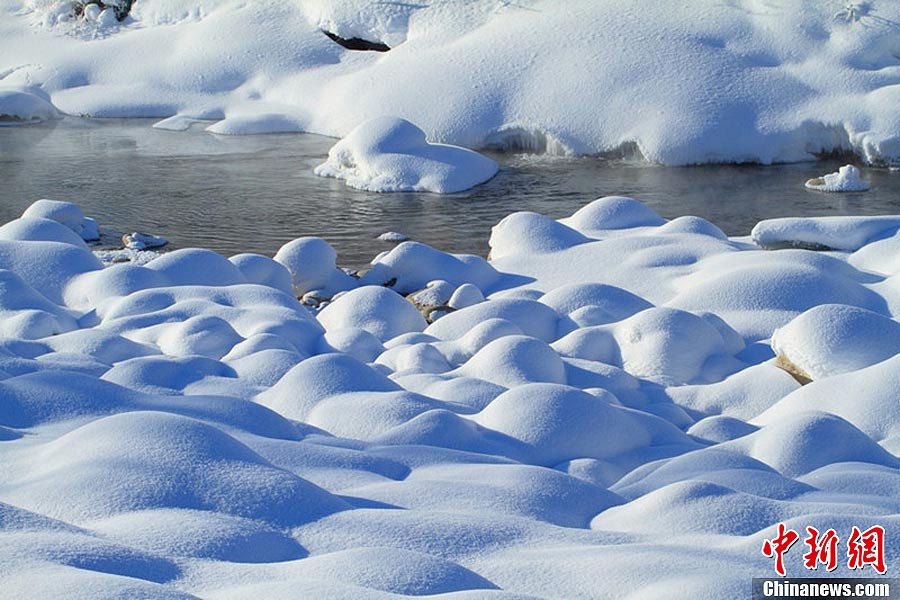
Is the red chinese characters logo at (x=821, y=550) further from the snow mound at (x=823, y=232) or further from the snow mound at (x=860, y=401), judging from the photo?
the snow mound at (x=823, y=232)

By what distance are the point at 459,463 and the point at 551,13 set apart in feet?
46.7

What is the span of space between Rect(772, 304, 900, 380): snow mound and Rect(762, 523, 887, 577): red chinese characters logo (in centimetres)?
309

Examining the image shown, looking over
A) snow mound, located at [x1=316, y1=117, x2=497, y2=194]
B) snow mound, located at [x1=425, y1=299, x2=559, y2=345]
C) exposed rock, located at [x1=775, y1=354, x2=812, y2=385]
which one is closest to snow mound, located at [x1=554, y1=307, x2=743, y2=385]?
snow mound, located at [x1=425, y1=299, x2=559, y2=345]

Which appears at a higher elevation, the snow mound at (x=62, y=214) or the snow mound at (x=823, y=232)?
the snow mound at (x=62, y=214)

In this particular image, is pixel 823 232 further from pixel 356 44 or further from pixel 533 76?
pixel 356 44

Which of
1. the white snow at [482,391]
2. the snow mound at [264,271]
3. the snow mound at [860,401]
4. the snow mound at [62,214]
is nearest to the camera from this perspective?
the white snow at [482,391]

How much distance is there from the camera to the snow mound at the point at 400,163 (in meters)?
13.6

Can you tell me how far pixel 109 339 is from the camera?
5.92m

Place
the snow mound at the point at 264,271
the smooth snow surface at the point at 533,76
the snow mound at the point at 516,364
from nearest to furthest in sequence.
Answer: the snow mound at the point at 516,364 < the snow mound at the point at 264,271 < the smooth snow surface at the point at 533,76

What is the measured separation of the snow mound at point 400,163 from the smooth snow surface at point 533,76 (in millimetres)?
137

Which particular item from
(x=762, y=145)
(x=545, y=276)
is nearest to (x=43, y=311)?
(x=545, y=276)

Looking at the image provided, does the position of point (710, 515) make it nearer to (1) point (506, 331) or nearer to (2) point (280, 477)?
(2) point (280, 477)

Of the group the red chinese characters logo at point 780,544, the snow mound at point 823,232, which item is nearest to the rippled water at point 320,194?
the snow mound at point 823,232

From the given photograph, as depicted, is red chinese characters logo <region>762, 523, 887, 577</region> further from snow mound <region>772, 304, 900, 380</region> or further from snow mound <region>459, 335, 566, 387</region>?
snow mound <region>772, 304, 900, 380</region>
